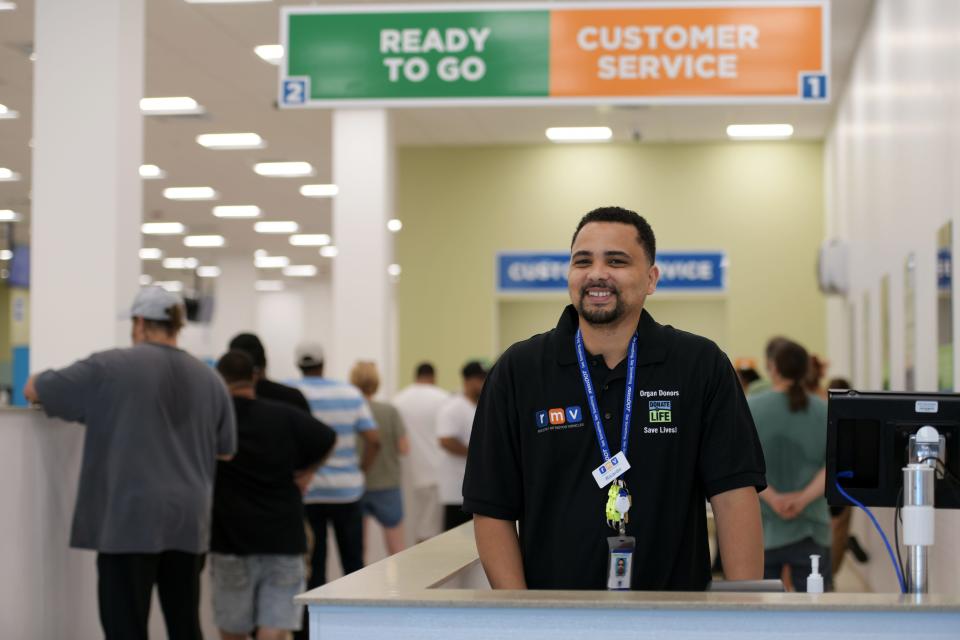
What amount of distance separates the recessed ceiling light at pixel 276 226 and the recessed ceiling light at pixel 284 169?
163 inches

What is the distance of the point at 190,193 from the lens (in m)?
16.9

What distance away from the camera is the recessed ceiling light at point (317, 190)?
1625 cm

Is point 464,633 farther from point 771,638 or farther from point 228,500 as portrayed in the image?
point 228,500

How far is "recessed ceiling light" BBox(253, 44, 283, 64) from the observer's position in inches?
386

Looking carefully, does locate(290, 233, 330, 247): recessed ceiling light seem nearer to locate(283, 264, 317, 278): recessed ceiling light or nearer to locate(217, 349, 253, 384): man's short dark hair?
locate(283, 264, 317, 278): recessed ceiling light

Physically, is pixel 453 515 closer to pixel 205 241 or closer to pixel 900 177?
pixel 900 177

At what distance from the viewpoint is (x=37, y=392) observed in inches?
173

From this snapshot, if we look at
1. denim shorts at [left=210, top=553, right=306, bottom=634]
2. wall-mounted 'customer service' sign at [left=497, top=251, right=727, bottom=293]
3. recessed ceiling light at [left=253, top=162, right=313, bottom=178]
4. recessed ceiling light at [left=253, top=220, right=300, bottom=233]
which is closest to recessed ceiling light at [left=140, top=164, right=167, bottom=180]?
recessed ceiling light at [left=253, top=162, right=313, bottom=178]

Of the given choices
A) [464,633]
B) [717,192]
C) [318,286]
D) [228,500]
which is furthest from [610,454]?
[318,286]

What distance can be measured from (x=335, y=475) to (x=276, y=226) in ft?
45.9

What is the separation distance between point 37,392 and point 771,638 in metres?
3.08

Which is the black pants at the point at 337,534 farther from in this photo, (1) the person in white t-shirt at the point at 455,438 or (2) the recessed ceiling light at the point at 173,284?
(2) the recessed ceiling light at the point at 173,284

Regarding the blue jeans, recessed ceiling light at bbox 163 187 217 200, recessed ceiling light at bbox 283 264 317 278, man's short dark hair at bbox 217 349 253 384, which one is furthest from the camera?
recessed ceiling light at bbox 283 264 317 278

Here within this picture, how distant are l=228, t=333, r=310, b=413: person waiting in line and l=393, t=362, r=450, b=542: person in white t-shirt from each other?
2.77 m
